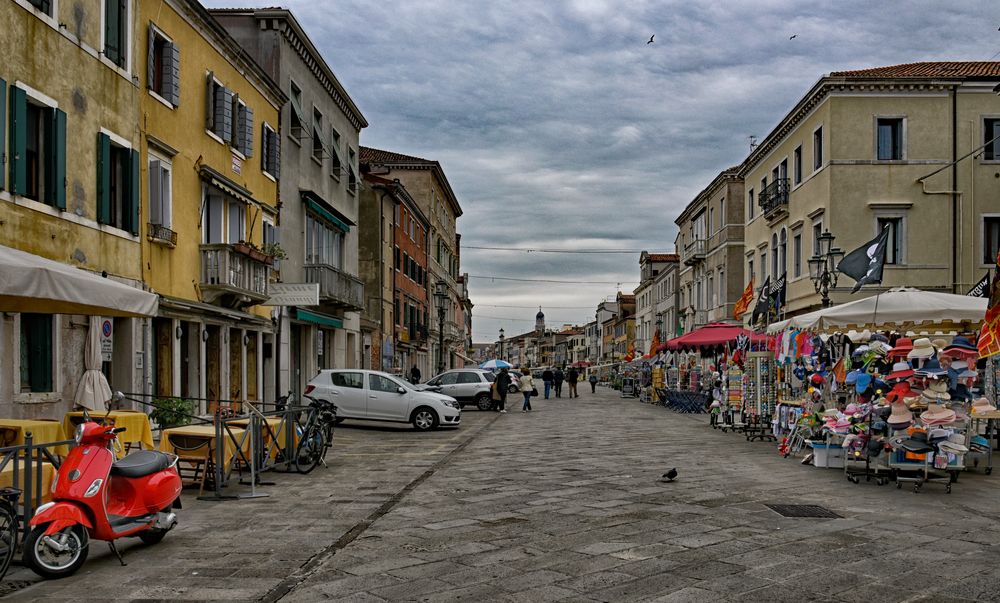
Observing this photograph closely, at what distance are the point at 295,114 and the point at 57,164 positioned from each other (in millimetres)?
13865

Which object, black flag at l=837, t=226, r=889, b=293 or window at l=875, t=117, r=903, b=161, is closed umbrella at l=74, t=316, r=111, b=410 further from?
window at l=875, t=117, r=903, b=161

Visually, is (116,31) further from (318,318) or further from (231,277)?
(318,318)

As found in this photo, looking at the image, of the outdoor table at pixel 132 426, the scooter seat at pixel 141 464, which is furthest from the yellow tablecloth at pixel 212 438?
the scooter seat at pixel 141 464

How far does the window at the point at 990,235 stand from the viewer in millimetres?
29047

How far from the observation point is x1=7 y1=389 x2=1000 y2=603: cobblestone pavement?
20.4 ft

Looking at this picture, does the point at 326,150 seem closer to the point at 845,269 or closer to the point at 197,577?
the point at 845,269

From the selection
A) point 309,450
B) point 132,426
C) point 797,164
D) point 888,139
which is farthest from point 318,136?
point 132,426

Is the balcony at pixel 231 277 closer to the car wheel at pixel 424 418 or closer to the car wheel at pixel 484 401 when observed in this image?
the car wheel at pixel 424 418

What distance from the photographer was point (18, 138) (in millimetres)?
12438

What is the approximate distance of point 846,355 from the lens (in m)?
13.9

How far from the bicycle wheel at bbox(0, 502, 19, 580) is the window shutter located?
8208 mm

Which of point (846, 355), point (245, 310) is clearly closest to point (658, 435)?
point (846, 355)

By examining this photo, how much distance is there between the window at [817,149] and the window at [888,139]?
189cm

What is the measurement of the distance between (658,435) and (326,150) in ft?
51.6
